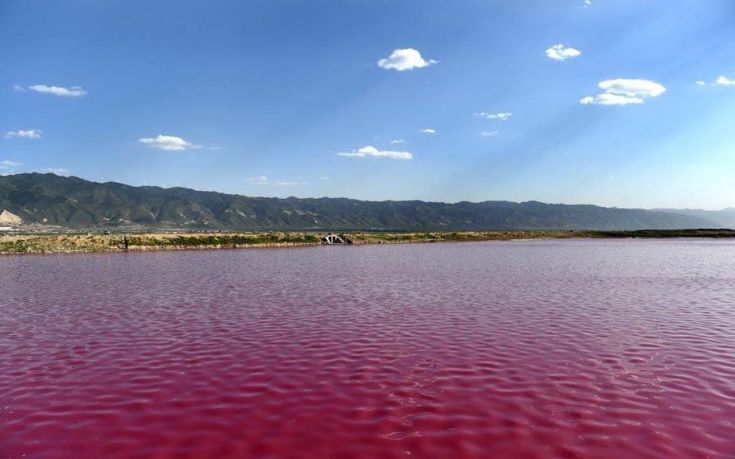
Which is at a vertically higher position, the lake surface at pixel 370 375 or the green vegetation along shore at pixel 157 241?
the green vegetation along shore at pixel 157 241

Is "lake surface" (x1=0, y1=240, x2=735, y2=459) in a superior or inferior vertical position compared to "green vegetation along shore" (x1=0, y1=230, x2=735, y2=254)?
inferior

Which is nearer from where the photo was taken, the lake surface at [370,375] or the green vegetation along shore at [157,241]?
the lake surface at [370,375]

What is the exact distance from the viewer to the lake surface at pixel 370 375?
10.2 m

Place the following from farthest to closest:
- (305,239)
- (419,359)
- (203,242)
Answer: (305,239) → (203,242) → (419,359)

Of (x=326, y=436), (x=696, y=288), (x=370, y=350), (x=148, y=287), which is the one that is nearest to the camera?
(x=326, y=436)

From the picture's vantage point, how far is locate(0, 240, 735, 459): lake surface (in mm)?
10180

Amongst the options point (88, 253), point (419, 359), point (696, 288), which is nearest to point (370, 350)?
point (419, 359)

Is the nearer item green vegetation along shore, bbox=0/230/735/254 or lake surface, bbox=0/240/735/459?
lake surface, bbox=0/240/735/459

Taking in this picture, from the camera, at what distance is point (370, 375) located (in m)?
14.6

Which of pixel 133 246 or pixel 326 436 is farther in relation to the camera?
pixel 133 246

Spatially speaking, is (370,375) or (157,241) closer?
(370,375)

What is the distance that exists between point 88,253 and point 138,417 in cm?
7356

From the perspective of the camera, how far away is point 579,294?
30641 mm

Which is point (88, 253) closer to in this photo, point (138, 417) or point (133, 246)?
point (133, 246)
